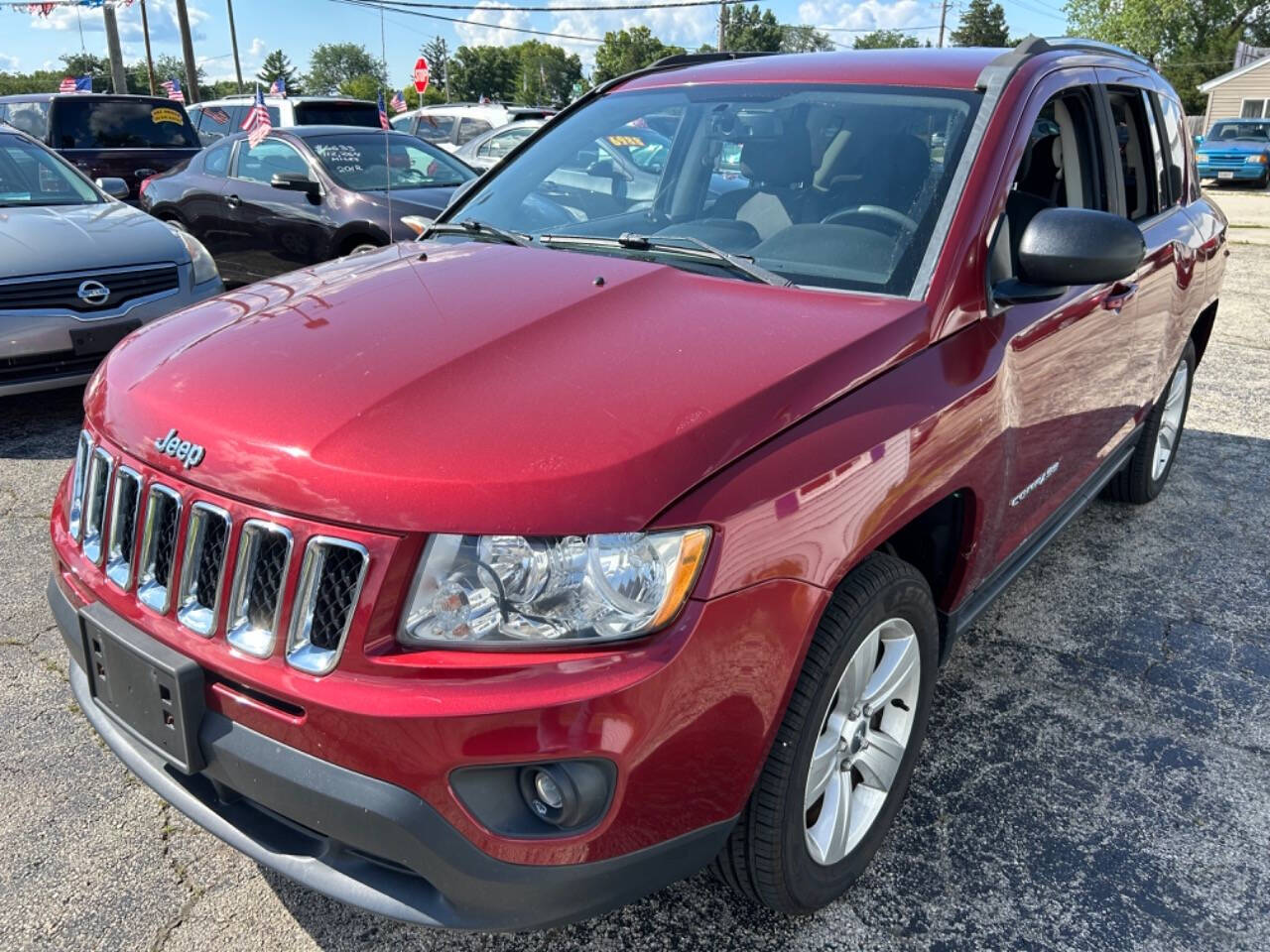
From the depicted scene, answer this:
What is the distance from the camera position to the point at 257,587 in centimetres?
173

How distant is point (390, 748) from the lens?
159 cm

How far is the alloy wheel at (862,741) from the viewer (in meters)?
2.08

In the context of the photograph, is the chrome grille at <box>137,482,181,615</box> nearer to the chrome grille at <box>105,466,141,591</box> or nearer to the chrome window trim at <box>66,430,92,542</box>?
the chrome grille at <box>105,466,141,591</box>

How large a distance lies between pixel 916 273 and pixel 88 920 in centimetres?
232

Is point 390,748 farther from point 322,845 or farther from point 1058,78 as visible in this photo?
point 1058,78

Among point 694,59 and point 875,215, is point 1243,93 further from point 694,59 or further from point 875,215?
point 875,215

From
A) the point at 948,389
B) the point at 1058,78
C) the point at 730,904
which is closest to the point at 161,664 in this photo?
the point at 730,904

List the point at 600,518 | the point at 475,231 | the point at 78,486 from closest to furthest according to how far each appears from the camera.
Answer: the point at 600,518, the point at 78,486, the point at 475,231

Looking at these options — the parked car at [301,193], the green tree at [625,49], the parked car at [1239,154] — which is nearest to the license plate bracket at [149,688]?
the parked car at [301,193]

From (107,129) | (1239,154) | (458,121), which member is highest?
(107,129)

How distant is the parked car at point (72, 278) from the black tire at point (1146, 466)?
4.90 metres

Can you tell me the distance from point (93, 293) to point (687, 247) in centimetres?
401

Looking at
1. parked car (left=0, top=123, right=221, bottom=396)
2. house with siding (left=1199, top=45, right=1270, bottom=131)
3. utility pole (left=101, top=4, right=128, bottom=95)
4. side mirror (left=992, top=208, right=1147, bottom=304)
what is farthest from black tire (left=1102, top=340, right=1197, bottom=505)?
house with siding (left=1199, top=45, right=1270, bottom=131)

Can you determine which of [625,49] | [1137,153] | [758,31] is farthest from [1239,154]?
[625,49]
